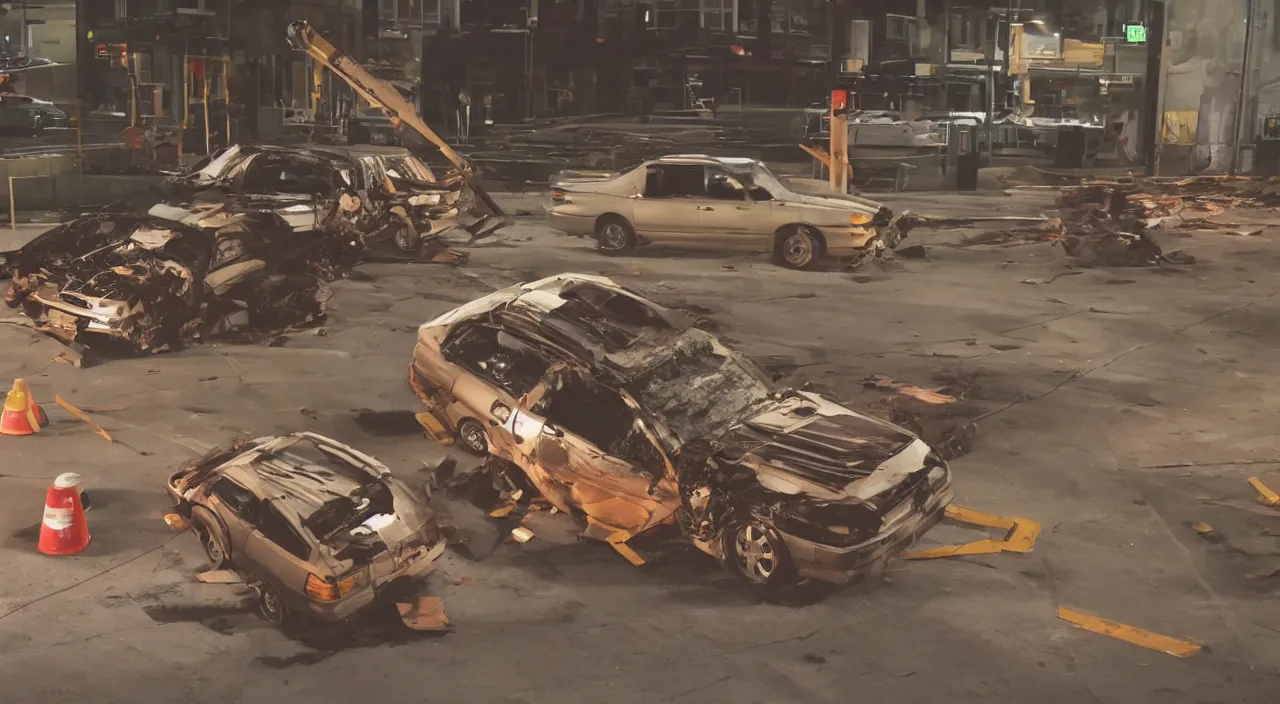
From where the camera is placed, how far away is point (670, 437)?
284 inches

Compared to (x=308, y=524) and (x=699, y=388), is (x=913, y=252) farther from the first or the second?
(x=308, y=524)

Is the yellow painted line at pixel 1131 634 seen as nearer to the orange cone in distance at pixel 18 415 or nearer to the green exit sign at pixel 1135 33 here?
the orange cone in distance at pixel 18 415

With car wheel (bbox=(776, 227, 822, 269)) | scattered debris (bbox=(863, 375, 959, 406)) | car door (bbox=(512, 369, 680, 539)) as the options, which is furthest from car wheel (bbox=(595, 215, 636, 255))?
car door (bbox=(512, 369, 680, 539))

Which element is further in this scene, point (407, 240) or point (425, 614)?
point (407, 240)

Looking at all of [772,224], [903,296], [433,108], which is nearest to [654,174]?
[772,224]

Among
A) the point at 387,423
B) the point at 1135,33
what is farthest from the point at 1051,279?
the point at 1135,33

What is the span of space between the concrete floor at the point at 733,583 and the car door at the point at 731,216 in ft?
13.6

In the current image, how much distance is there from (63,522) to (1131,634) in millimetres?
6154

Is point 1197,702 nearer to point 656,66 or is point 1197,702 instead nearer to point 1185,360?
point 1185,360

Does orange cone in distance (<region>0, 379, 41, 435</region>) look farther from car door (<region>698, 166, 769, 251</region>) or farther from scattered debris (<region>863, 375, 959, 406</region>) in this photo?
car door (<region>698, 166, 769, 251</region>)

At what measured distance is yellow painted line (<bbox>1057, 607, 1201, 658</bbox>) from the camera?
19.9 feet

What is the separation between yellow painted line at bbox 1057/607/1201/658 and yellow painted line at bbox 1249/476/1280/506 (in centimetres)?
→ 265

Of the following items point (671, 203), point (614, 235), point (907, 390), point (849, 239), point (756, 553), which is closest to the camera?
point (756, 553)

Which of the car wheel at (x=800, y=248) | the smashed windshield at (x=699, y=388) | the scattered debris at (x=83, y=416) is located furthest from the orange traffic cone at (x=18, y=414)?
the car wheel at (x=800, y=248)
